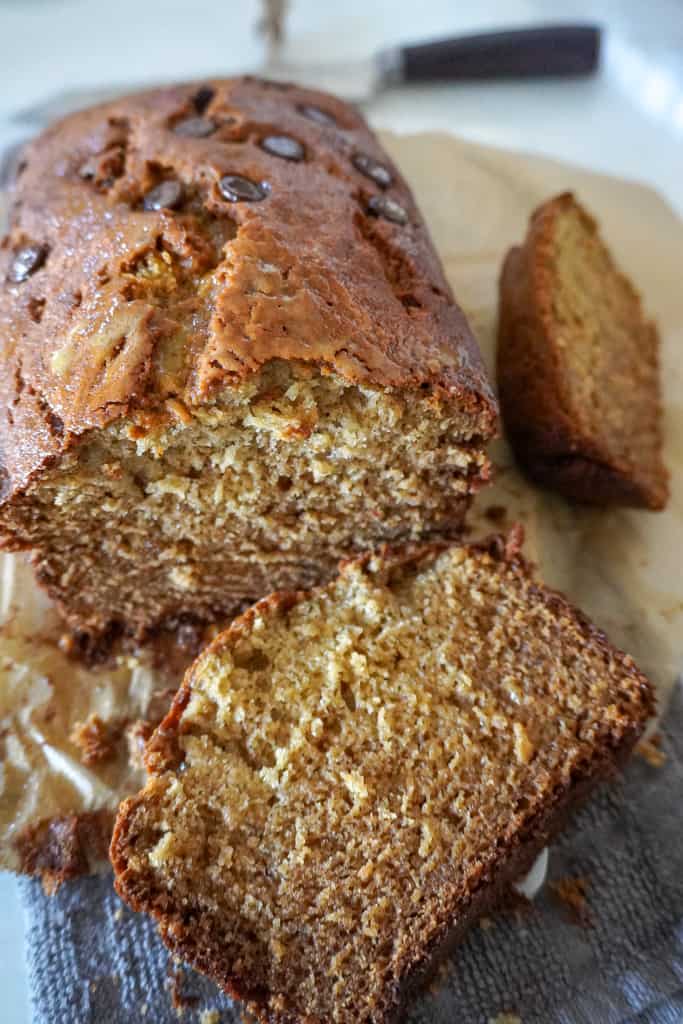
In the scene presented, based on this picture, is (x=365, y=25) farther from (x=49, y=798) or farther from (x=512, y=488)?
(x=49, y=798)

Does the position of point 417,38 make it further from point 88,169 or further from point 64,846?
point 64,846

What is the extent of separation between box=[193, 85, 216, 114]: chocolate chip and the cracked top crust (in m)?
0.01

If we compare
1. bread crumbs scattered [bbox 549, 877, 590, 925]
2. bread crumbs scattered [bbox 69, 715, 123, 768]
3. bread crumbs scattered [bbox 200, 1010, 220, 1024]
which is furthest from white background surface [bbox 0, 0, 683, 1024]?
bread crumbs scattered [bbox 200, 1010, 220, 1024]

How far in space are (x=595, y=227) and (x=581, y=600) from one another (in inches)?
51.4

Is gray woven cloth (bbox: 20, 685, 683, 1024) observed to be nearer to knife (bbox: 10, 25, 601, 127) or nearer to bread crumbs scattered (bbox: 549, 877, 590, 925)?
bread crumbs scattered (bbox: 549, 877, 590, 925)

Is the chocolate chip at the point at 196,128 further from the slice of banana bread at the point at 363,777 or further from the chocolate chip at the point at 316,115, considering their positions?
the slice of banana bread at the point at 363,777

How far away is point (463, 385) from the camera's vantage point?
2.03 m

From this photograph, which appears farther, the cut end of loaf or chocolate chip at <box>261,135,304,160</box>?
chocolate chip at <box>261,135,304,160</box>

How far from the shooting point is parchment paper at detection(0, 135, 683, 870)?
2303mm

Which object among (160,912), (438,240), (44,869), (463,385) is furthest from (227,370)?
(438,240)

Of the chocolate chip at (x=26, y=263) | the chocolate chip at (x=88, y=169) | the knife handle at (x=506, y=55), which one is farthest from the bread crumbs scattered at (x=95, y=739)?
the knife handle at (x=506, y=55)

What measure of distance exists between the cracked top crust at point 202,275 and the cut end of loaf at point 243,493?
72 mm

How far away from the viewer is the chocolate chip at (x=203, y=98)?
2.57m

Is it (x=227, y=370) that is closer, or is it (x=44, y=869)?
(x=227, y=370)
